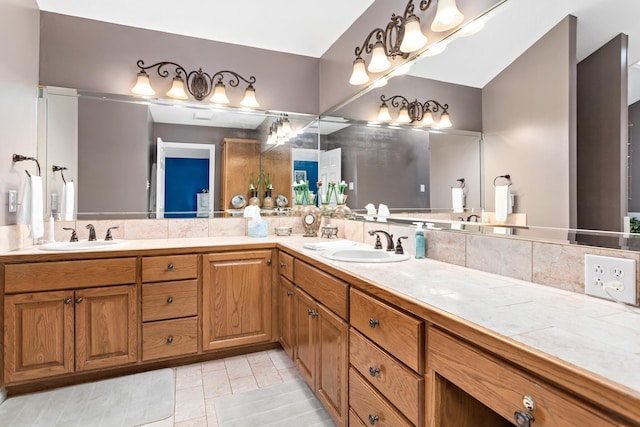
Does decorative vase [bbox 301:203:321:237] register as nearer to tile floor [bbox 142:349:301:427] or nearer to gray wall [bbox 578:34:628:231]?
tile floor [bbox 142:349:301:427]

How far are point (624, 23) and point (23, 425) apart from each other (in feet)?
9.55

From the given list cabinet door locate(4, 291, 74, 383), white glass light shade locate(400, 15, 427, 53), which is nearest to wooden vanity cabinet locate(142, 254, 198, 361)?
cabinet door locate(4, 291, 74, 383)

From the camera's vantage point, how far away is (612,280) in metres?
1.00

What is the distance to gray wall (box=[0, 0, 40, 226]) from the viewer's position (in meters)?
1.93

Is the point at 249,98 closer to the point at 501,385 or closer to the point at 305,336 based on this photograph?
the point at 305,336

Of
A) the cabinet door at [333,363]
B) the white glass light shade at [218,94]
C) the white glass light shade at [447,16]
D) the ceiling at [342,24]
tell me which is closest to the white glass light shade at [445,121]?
the ceiling at [342,24]

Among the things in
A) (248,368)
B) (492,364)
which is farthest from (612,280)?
(248,368)

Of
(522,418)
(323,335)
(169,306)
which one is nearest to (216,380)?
(169,306)

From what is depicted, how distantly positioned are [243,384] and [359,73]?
217 centimetres

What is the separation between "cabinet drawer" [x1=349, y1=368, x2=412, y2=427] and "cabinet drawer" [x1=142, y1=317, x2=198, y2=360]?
4.22 ft

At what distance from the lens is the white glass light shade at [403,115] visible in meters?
2.13

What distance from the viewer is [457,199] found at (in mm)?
1661

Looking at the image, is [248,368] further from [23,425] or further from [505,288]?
[505,288]

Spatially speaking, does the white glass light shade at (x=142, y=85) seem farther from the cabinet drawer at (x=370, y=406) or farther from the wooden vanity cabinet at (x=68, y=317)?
the cabinet drawer at (x=370, y=406)
